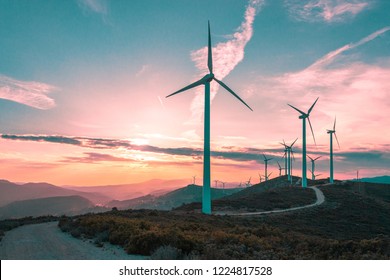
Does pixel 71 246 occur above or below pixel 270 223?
above

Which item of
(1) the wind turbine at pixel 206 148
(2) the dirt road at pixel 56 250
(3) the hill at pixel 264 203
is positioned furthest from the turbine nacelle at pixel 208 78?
(2) the dirt road at pixel 56 250

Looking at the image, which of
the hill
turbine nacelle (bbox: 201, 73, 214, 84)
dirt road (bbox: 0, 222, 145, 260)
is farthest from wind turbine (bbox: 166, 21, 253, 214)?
dirt road (bbox: 0, 222, 145, 260)

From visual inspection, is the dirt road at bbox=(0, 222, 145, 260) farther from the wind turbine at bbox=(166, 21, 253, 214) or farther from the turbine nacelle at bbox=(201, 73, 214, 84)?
the turbine nacelle at bbox=(201, 73, 214, 84)

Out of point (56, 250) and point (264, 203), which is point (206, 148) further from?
point (56, 250)

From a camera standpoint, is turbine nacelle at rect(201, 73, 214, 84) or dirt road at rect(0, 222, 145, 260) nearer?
dirt road at rect(0, 222, 145, 260)

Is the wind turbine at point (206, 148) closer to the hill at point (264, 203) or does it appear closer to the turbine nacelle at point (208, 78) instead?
the turbine nacelle at point (208, 78)

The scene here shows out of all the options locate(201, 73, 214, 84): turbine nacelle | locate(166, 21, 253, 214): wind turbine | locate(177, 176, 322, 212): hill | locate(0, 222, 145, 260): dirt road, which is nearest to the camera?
locate(0, 222, 145, 260): dirt road

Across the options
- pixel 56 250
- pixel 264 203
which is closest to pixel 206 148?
pixel 264 203

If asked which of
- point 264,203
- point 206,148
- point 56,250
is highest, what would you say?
point 206,148

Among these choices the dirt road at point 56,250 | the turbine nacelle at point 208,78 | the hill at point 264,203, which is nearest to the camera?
the dirt road at point 56,250
